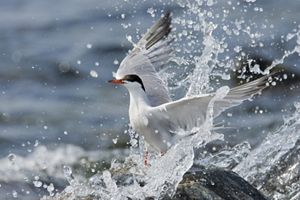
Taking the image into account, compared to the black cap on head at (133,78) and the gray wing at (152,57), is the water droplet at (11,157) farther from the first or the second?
the black cap on head at (133,78)

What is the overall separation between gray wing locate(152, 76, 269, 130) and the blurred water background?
155cm

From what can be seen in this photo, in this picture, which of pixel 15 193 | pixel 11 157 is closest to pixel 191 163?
pixel 15 193

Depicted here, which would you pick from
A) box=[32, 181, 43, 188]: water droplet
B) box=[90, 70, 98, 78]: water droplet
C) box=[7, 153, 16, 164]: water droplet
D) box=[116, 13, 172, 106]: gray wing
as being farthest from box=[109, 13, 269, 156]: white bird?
box=[90, 70, 98, 78]: water droplet

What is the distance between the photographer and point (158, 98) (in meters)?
6.54

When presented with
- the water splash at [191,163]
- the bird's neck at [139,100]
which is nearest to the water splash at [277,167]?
the water splash at [191,163]

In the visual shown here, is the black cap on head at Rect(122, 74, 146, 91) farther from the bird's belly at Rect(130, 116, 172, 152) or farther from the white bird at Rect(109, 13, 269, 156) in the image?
the bird's belly at Rect(130, 116, 172, 152)

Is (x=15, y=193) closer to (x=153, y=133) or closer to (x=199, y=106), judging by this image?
(x=153, y=133)

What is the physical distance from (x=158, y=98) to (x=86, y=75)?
428cm

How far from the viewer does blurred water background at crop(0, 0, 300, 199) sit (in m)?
Result: 8.74

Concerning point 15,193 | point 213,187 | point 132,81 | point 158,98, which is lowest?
point 15,193

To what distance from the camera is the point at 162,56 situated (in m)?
6.94

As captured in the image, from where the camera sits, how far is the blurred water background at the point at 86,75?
28.7ft

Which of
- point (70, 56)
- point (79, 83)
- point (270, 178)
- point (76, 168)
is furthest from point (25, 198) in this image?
point (70, 56)

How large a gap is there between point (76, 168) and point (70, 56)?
3.17 metres
